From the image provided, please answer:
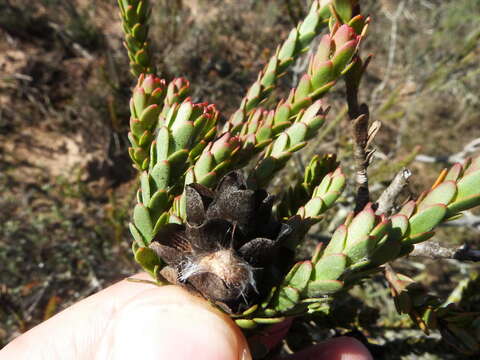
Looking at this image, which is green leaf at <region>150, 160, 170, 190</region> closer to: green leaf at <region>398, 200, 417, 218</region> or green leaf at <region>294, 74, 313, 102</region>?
green leaf at <region>294, 74, 313, 102</region>

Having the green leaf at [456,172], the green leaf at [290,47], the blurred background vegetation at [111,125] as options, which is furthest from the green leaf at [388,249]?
the blurred background vegetation at [111,125]

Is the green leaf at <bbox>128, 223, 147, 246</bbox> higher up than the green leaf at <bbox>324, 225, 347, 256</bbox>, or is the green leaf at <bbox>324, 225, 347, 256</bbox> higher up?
the green leaf at <bbox>324, 225, 347, 256</bbox>

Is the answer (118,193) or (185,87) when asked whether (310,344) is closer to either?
(185,87)

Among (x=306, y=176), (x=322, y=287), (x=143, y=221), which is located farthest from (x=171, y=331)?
(x=306, y=176)

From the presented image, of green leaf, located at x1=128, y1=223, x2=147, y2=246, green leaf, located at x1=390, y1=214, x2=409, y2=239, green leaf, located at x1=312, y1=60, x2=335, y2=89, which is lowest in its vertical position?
green leaf, located at x1=128, y1=223, x2=147, y2=246

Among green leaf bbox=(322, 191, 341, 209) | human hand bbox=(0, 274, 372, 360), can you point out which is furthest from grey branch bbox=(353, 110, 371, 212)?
human hand bbox=(0, 274, 372, 360)

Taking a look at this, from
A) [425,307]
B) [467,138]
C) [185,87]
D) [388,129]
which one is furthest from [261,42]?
[425,307]
